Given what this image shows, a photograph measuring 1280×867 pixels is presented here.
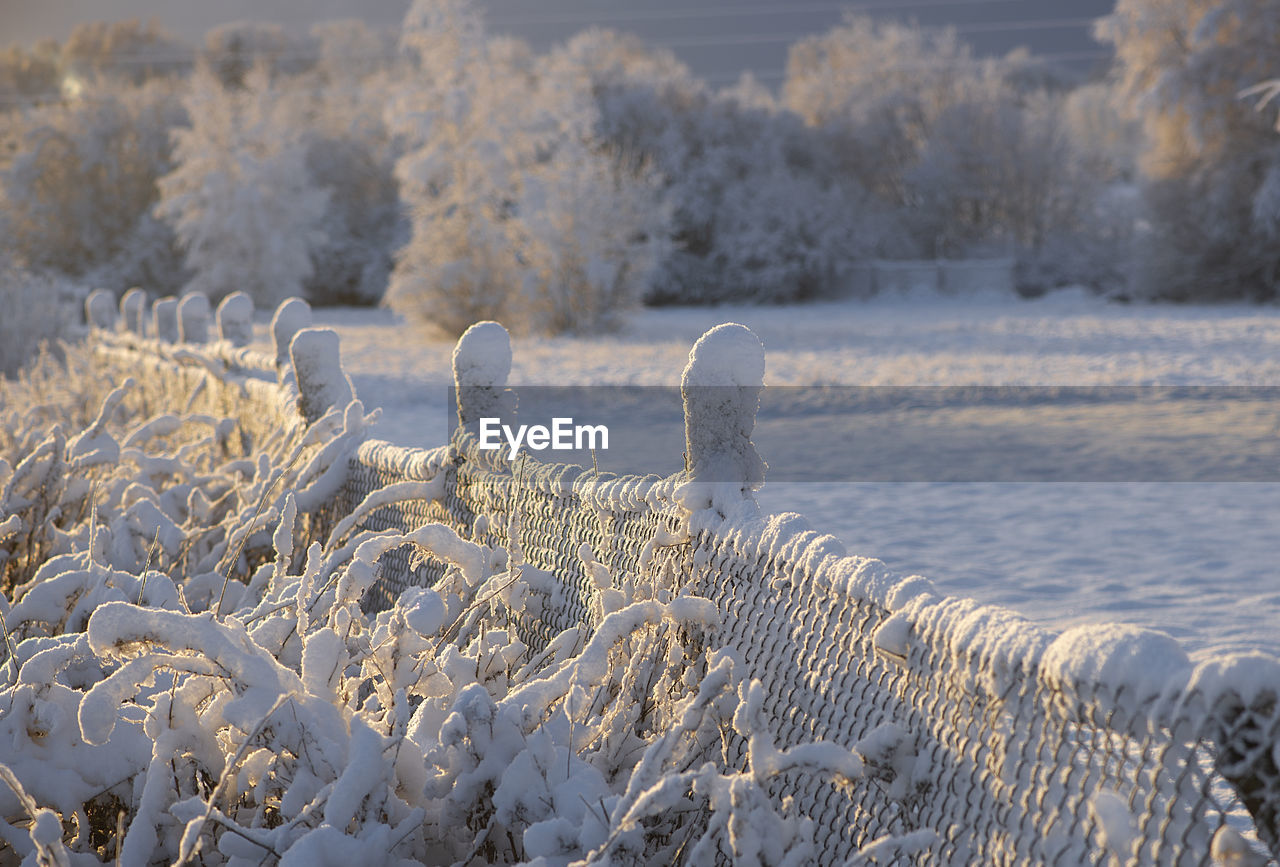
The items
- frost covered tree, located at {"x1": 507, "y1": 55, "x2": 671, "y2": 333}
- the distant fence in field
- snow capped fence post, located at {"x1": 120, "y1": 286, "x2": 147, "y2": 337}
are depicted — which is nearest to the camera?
snow capped fence post, located at {"x1": 120, "y1": 286, "x2": 147, "y2": 337}

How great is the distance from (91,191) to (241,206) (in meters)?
7.05

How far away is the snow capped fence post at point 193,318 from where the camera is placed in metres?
8.89

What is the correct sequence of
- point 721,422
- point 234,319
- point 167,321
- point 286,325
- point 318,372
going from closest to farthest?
point 721,422
point 318,372
point 286,325
point 234,319
point 167,321

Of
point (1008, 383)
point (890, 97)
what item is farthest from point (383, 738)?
point (890, 97)

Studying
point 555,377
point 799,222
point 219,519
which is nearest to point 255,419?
point 219,519

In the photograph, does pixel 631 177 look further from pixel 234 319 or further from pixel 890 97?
pixel 890 97

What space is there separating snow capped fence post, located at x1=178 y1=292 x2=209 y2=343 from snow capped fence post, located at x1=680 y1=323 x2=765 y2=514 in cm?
728

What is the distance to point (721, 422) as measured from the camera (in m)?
2.50

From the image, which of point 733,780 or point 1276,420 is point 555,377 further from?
point 733,780

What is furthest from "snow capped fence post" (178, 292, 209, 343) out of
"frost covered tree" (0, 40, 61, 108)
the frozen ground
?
"frost covered tree" (0, 40, 61, 108)

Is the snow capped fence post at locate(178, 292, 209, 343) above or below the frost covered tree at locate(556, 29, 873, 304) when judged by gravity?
below

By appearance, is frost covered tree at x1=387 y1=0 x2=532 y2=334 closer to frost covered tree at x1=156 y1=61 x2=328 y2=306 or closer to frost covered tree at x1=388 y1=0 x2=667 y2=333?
frost covered tree at x1=388 y1=0 x2=667 y2=333

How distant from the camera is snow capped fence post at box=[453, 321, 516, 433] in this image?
354 centimetres

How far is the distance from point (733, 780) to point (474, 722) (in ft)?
1.72
